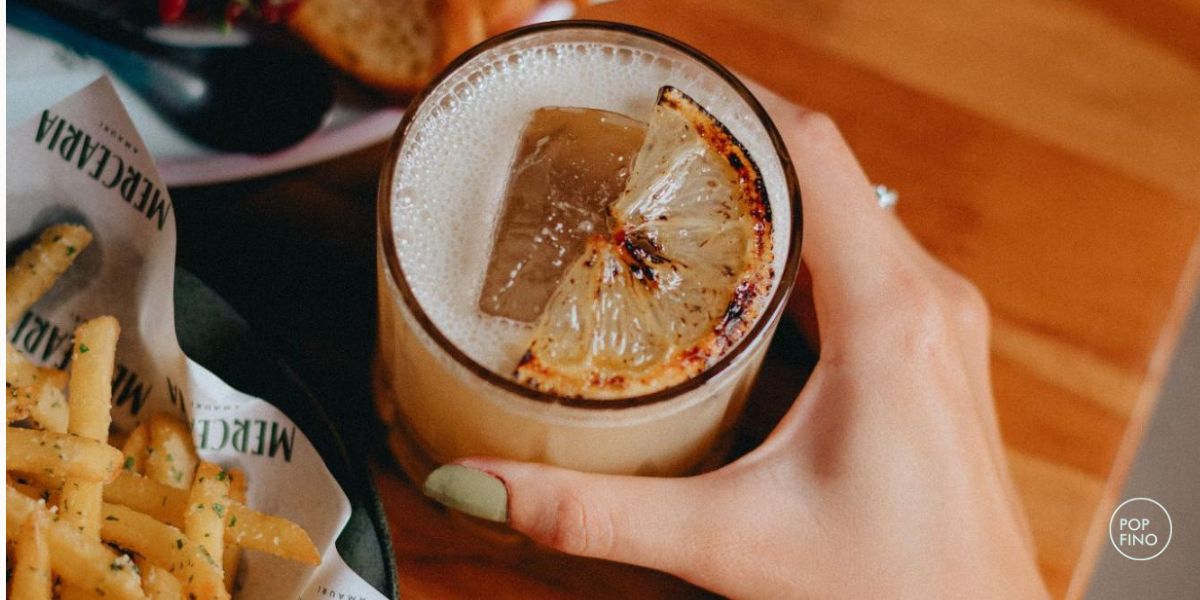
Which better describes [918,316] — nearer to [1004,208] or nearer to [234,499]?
[1004,208]

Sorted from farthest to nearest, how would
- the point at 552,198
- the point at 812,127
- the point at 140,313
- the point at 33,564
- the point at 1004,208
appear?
the point at 1004,208
the point at 812,127
the point at 140,313
the point at 552,198
the point at 33,564

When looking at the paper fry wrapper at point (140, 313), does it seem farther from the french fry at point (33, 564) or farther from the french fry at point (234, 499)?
the french fry at point (33, 564)

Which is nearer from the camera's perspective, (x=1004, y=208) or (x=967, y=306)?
(x=967, y=306)

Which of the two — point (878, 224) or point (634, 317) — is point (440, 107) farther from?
point (878, 224)

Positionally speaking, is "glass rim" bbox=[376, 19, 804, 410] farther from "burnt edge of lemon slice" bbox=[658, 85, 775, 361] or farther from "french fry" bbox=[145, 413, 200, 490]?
"french fry" bbox=[145, 413, 200, 490]

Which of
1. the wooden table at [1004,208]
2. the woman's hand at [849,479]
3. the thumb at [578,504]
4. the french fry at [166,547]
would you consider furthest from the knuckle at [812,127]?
the french fry at [166,547]

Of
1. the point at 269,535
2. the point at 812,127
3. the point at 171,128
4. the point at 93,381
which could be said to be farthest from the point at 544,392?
the point at 171,128
